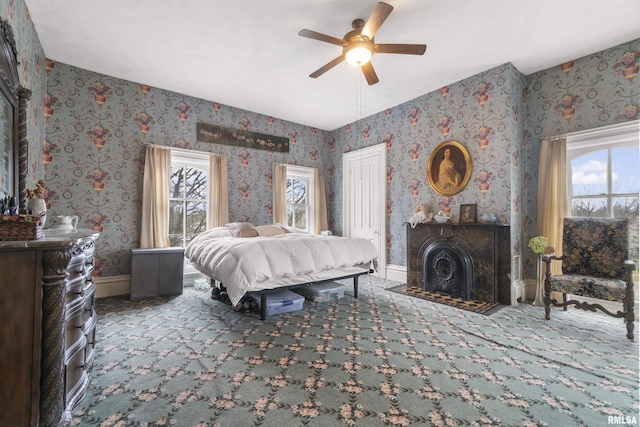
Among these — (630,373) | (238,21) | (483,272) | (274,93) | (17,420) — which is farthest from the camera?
(274,93)

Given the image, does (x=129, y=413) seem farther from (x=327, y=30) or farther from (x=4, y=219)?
(x=327, y=30)

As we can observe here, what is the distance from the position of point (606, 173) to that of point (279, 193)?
460 cm

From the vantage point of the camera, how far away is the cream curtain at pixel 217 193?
462cm

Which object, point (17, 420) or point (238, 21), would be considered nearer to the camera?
point (17, 420)

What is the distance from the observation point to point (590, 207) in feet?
11.2

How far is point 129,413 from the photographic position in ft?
5.11

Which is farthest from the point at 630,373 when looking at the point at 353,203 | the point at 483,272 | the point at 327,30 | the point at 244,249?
the point at 353,203

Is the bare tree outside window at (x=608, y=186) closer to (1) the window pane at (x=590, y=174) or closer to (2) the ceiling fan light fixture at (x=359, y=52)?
(1) the window pane at (x=590, y=174)

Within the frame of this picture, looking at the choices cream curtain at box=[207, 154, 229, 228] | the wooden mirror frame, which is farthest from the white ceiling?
cream curtain at box=[207, 154, 229, 228]

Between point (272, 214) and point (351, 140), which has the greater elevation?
Answer: point (351, 140)

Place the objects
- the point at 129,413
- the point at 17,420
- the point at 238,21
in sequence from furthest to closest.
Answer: the point at 238,21 < the point at 129,413 < the point at 17,420

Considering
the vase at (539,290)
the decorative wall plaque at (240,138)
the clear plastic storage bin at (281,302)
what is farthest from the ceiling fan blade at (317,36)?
the vase at (539,290)

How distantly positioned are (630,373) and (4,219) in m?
3.90

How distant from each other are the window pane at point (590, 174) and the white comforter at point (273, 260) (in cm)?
267
